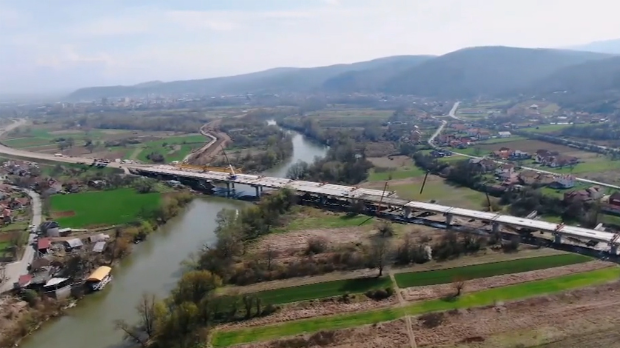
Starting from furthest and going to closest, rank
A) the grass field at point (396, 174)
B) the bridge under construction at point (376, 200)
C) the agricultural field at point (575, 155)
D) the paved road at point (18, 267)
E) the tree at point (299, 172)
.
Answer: the tree at point (299, 172)
the grass field at point (396, 174)
the agricultural field at point (575, 155)
the bridge under construction at point (376, 200)
the paved road at point (18, 267)

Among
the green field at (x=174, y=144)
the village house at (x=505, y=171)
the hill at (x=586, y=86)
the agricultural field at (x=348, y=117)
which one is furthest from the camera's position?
the hill at (x=586, y=86)

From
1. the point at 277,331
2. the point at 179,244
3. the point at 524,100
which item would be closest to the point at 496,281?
the point at 277,331

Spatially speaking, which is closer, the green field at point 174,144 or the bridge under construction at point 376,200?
the bridge under construction at point 376,200

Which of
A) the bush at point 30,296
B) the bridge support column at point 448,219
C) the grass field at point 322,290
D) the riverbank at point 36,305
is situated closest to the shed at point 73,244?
the riverbank at point 36,305

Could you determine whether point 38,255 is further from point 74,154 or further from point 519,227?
point 74,154

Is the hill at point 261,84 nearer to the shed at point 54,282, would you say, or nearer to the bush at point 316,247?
the bush at point 316,247

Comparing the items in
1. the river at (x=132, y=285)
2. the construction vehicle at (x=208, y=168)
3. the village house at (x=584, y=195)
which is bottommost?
the river at (x=132, y=285)

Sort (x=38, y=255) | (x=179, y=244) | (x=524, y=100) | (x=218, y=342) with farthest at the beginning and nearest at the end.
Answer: (x=524, y=100), (x=179, y=244), (x=38, y=255), (x=218, y=342)

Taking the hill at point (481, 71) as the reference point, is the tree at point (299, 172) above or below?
below
